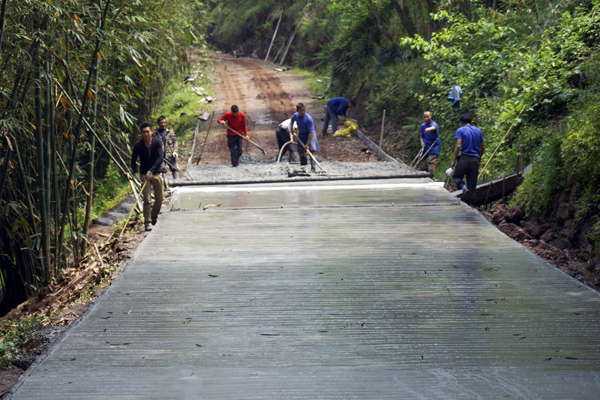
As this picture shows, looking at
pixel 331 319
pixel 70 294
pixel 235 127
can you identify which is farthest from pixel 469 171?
pixel 235 127

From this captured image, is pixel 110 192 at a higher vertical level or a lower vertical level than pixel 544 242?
lower

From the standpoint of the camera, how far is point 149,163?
27.0 ft

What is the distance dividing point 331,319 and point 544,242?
4.04 metres

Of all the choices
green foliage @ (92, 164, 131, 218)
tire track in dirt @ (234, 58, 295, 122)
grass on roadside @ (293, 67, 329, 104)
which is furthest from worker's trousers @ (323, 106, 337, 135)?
green foliage @ (92, 164, 131, 218)

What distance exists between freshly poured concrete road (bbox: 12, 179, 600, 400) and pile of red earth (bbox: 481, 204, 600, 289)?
0.75 meters

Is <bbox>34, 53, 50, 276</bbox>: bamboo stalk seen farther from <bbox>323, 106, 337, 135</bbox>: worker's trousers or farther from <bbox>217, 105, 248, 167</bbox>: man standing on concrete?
<bbox>323, 106, 337, 135</bbox>: worker's trousers

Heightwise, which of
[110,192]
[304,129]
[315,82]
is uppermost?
[315,82]

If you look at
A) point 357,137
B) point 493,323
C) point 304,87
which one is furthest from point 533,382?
point 304,87

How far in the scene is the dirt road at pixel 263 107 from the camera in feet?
55.8

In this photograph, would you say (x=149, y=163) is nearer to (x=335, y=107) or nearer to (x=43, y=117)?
(x=43, y=117)

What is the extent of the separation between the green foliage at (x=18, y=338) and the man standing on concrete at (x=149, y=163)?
2.65 meters

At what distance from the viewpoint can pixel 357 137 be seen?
1850 cm

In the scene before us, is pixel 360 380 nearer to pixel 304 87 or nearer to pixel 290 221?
pixel 290 221

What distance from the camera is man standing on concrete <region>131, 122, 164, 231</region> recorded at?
8.07 m
